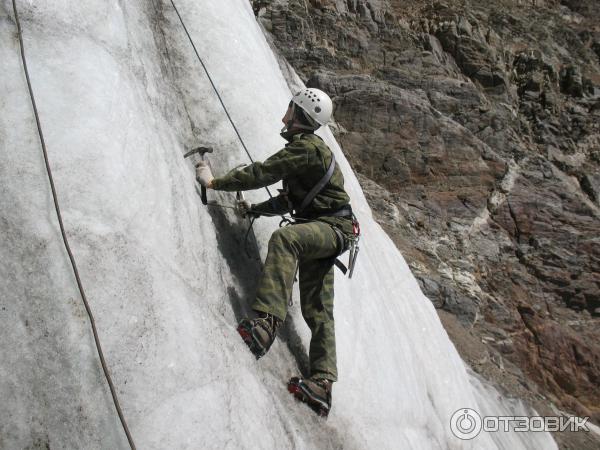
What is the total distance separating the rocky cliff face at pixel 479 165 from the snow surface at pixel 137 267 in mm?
8669

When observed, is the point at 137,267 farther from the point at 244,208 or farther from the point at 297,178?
the point at 297,178

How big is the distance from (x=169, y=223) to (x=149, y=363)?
1.22 metres

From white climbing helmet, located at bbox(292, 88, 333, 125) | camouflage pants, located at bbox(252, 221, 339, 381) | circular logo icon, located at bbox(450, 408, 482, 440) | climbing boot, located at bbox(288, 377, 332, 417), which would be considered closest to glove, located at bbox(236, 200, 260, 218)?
camouflage pants, located at bbox(252, 221, 339, 381)

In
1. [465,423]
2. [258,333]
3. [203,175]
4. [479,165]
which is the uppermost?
[203,175]

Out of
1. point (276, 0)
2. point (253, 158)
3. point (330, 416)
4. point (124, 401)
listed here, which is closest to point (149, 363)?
point (124, 401)

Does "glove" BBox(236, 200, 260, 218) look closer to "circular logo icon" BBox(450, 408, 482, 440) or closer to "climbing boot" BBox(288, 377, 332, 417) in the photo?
"climbing boot" BBox(288, 377, 332, 417)

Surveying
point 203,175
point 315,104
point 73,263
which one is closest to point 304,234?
point 203,175

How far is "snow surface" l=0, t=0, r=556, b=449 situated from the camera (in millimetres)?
3473

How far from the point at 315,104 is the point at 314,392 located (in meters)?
2.40

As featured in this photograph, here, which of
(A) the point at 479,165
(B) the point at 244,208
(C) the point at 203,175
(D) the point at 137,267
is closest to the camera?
(D) the point at 137,267

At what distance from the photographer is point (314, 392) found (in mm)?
4805

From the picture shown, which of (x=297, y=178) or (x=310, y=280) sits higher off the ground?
(x=297, y=178)

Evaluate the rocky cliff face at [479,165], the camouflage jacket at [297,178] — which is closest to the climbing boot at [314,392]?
the camouflage jacket at [297,178]

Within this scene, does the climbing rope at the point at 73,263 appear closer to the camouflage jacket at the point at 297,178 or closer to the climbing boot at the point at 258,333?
the climbing boot at the point at 258,333
